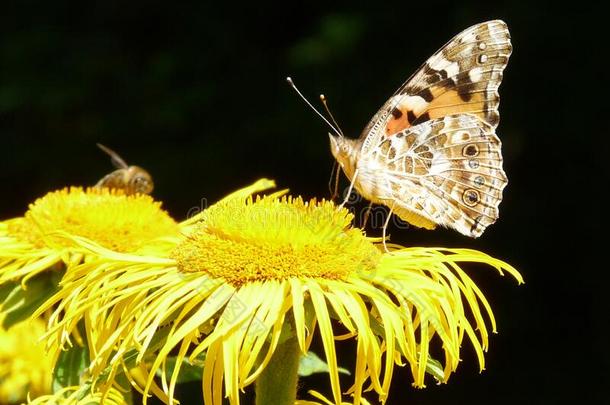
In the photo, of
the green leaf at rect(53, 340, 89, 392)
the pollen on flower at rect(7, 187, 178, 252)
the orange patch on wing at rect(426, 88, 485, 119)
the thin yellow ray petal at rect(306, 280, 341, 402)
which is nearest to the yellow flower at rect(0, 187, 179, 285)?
the pollen on flower at rect(7, 187, 178, 252)

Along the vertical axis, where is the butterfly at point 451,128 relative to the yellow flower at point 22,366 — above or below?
above

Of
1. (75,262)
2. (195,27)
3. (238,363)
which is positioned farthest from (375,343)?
(195,27)

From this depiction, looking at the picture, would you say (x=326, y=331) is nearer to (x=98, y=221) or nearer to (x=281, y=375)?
(x=281, y=375)

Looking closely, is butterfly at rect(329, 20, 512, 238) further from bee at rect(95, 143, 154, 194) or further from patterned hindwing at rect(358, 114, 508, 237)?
bee at rect(95, 143, 154, 194)

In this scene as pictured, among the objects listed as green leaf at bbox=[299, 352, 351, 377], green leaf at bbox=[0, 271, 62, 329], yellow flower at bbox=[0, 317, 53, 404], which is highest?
green leaf at bbox=[0, 271, 62, 329]

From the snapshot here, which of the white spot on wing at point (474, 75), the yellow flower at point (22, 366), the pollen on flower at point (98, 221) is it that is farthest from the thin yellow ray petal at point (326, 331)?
the yellow flower at point (22, 366)

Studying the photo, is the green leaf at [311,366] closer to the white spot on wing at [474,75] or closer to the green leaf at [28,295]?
the green leaf at [28,295]

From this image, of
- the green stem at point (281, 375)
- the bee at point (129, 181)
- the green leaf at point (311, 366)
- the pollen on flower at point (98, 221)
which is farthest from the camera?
the bee at point (129, 181)
